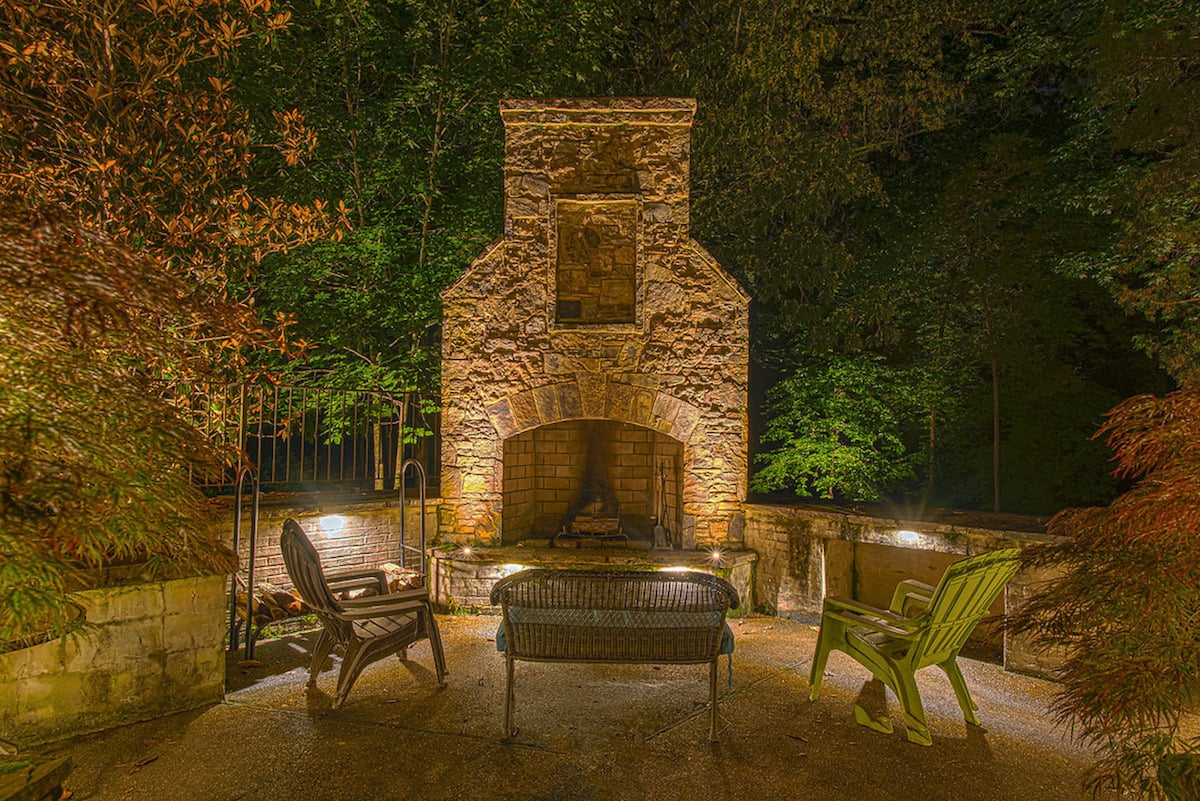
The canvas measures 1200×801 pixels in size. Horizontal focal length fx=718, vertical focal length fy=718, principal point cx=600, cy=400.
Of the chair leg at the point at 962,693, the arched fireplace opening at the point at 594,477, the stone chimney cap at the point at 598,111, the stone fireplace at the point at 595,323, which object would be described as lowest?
the chair leg at the point at 962,693

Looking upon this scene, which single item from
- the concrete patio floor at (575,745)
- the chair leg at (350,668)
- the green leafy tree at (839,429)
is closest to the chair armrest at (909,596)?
the concrete patio floor at (575,745)

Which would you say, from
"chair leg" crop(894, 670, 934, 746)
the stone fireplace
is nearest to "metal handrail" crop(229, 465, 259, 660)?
the stone fireplace

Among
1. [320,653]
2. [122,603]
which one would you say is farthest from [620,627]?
[122,603]

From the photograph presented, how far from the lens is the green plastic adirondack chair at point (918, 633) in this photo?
11.6 feet

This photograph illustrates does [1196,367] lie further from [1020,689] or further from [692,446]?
[692,446]

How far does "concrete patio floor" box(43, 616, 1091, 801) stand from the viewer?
10.00ft

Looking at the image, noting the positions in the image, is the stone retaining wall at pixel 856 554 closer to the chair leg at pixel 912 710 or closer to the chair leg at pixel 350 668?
the chair leg at pixel 912 710

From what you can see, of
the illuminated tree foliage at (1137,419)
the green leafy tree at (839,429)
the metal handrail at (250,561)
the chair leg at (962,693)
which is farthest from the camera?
the green leafy tree at (839,429)

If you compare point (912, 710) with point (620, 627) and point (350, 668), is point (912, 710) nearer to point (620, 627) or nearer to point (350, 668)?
point (620, 627)

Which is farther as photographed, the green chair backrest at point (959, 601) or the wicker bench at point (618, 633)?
the green chair backrest at point (959, 601)

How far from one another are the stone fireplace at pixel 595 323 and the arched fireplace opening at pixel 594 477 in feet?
1.65

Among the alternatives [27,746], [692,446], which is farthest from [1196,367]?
[27,746]

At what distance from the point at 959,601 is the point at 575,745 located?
2.04 meters

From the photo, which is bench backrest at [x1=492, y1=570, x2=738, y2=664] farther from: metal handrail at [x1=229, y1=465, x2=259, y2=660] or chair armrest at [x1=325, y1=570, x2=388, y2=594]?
metal handrail at [x1=229, y1=465, x2=259, y2=660]
